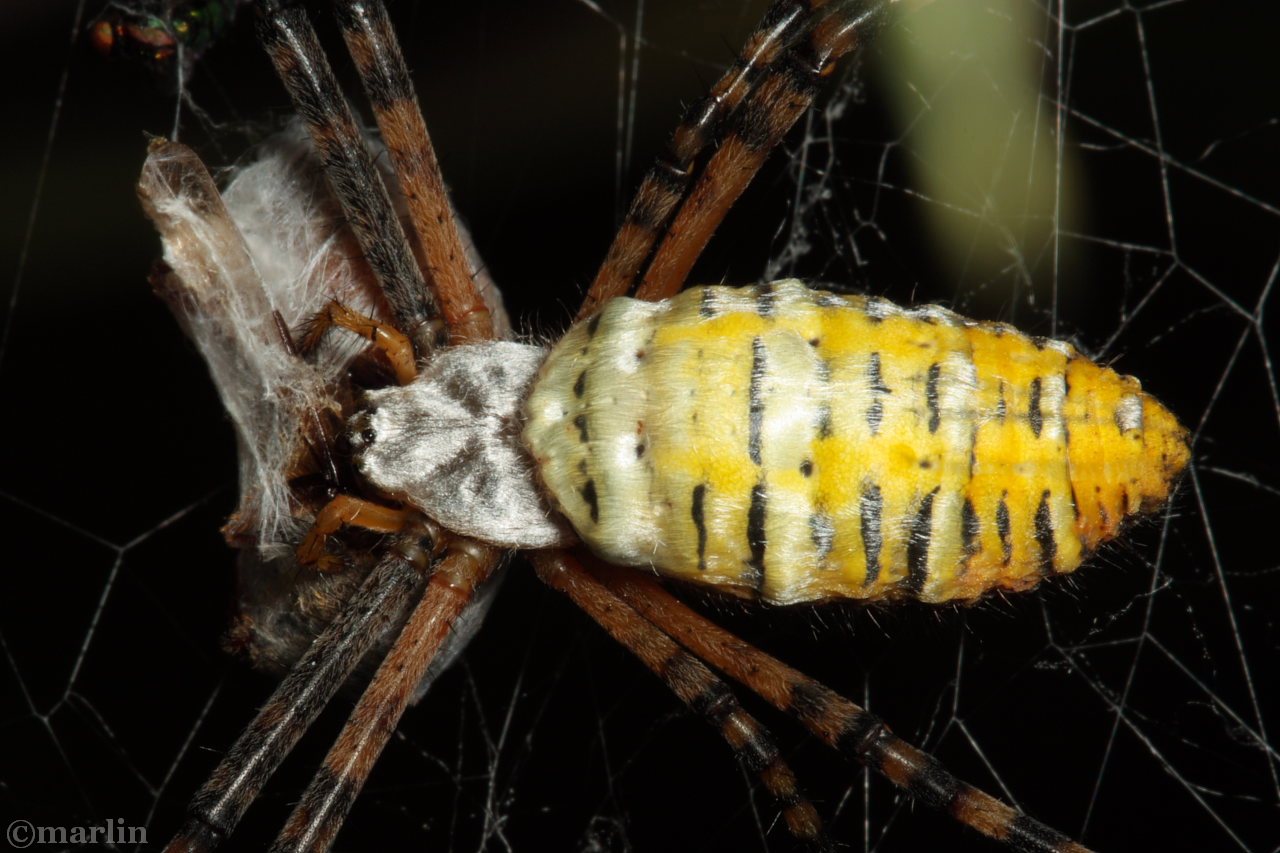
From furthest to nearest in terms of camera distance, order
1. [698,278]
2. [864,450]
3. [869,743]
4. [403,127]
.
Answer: [698,278] → [403,127] → [869,743] → [864,450]

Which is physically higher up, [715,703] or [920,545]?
[920,545]

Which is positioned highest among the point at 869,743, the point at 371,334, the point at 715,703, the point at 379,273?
the point at 379,273

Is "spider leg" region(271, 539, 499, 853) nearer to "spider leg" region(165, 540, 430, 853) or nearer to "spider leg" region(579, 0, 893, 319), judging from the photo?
"spider leg" region(165, 540, 430, 853)

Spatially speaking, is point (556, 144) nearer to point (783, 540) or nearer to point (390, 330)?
point (390, 330)

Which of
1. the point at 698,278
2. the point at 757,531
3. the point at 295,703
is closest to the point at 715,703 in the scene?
the point at 757,531

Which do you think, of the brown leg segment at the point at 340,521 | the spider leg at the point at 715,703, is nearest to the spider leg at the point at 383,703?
the brown leg segment at the point at 340,521

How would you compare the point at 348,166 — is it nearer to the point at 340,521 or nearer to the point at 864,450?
the point at 340,521
